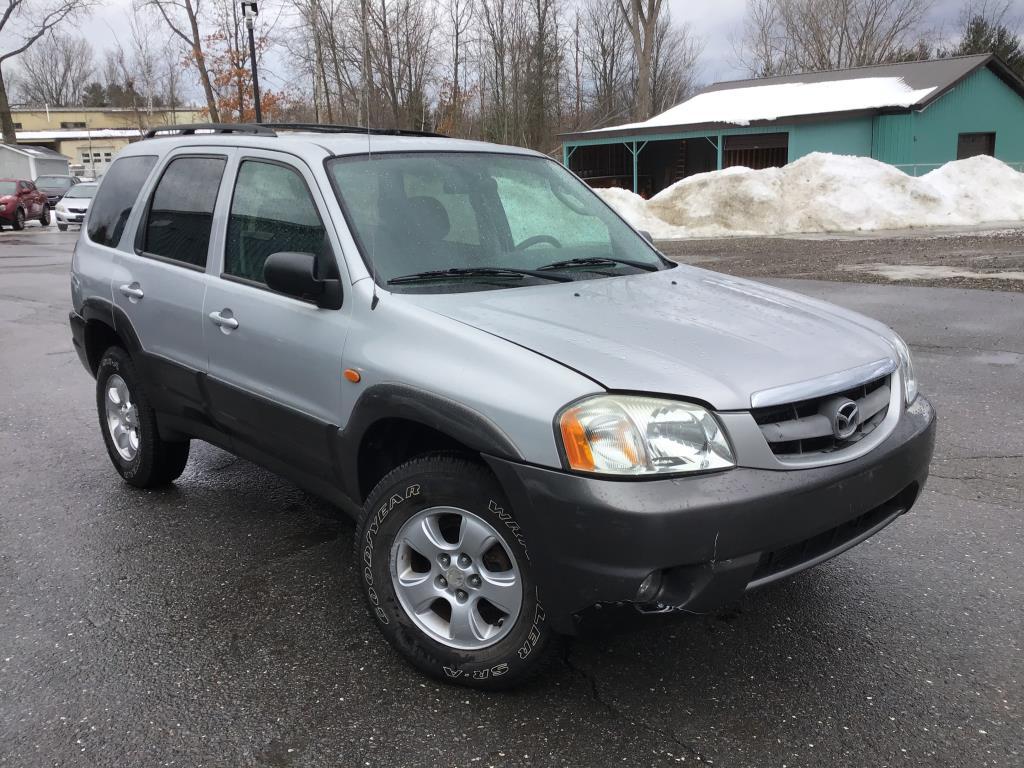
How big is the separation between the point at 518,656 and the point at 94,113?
101 m

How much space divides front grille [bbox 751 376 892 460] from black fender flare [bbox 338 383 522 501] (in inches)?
29.5

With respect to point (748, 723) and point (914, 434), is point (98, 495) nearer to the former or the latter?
point (748, 723)

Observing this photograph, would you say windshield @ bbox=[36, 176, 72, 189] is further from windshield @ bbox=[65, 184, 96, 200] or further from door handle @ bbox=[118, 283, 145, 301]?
door handle @ bbox=[118, 283, 145, 301]

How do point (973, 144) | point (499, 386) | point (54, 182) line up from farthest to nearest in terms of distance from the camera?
point (54, 182), point (973, 144), point (499, 386)

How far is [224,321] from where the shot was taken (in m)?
3.79

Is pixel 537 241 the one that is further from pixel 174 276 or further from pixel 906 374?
pixel 174 276

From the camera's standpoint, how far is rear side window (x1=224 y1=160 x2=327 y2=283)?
3551 millimetres

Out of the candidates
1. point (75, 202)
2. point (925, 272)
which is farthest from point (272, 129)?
point (75, 202)

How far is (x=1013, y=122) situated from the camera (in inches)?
1367

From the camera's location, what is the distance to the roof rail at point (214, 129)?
4.20 metres

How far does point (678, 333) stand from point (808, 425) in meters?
0.52

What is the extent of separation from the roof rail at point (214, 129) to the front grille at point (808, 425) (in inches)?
103

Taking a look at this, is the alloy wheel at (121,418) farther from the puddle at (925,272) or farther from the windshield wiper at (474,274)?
the puddle at (925,272)

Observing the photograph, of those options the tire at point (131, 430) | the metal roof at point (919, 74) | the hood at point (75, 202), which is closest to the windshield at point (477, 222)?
the tire at point (131, 430)
